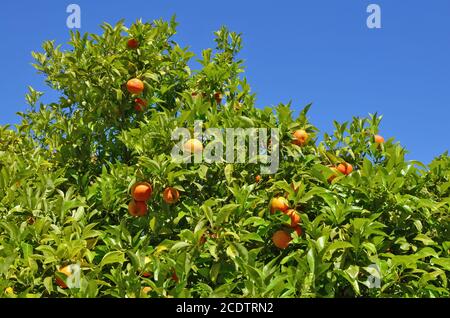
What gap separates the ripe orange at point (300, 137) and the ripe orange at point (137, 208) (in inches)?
43.3

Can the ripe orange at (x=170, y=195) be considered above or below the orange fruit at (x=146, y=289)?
above

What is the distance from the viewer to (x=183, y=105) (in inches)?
151

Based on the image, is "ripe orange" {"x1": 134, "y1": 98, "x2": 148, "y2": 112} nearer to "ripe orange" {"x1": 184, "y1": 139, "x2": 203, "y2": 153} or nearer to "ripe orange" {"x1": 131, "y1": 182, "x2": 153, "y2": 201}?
"ripe orange" {"x1": 184, "y1": 139, "x2": 203, "y2": 153}

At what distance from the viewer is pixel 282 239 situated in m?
2.79

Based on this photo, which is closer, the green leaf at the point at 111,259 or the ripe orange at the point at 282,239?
the green leaf at the point at 111,259

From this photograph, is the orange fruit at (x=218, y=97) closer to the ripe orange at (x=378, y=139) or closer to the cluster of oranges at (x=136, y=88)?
the cluster of oranges at (x=136, y=88)

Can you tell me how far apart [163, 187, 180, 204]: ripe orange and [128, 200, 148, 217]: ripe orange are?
17cm

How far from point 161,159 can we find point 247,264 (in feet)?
3.24

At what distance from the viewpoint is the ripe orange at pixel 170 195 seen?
3000 millimetres

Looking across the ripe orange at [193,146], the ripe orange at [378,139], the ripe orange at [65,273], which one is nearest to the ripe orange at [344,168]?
the ripe orange at [378,139]

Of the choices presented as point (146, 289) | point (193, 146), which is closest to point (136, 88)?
point (193, 146)

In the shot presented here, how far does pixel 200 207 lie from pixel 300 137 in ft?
3.01

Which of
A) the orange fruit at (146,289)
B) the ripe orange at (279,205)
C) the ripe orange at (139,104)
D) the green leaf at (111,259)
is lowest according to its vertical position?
the orange fruit at (146,289)

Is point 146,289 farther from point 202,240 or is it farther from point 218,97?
point 218,97
